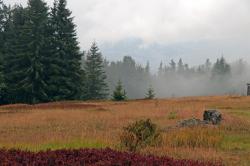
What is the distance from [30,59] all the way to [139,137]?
45534 millimetres

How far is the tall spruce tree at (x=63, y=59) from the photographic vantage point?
57.0 metres

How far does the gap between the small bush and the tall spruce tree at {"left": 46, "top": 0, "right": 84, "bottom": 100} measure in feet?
140

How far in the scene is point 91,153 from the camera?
901 cm

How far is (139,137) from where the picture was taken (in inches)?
538

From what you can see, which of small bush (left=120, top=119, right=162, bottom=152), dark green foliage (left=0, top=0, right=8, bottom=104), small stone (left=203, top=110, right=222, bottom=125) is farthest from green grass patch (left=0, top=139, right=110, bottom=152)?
dark green foliage (left=0, top=0, right=8, bottom=104)

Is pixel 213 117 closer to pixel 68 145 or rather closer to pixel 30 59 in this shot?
pixel 68 145

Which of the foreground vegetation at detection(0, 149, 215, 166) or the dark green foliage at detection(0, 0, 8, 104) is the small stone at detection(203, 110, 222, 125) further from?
the dark green foliage at detection(0, 0, 8, 104)

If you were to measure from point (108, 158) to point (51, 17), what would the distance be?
5518cm

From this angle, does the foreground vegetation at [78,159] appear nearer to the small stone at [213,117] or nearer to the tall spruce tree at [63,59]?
the small stone at [213,117]

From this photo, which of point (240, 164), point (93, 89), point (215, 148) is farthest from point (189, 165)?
point (93, 89)

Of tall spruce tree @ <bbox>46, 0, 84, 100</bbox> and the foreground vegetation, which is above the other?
tall spruce tree @ <bbox>46, 0, 84, 100</bbox>

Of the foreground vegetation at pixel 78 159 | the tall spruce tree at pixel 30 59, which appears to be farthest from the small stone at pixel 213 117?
the tall spruce tree at pixel 30 59

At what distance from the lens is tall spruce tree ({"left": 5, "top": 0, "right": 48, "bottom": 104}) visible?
56281 mm

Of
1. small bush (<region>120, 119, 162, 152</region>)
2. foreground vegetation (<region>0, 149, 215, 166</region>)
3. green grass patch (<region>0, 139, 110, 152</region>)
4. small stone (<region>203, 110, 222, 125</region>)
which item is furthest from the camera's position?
small stone (<region>203, 110, 222, 125</region>)
